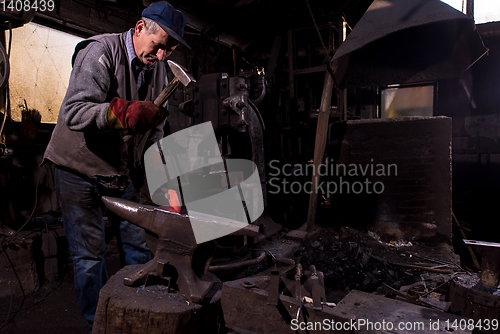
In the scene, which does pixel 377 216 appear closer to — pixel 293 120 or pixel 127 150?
pixel 293 120

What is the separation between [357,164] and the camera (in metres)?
4.17

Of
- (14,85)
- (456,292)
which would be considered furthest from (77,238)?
(14,85)

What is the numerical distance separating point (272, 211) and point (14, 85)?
4053 mm

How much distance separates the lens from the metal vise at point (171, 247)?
53.0 inches

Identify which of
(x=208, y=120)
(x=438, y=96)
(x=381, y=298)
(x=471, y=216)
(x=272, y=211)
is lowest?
(x=471, y=216)

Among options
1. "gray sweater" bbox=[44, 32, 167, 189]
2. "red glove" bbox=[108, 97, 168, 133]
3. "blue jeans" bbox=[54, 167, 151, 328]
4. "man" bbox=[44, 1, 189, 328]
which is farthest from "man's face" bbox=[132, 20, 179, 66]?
"blue jeans" bbox=[54, 167, 151, 328]

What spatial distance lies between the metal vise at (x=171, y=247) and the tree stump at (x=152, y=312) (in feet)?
0.17

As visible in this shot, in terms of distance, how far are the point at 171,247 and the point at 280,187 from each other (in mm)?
3832

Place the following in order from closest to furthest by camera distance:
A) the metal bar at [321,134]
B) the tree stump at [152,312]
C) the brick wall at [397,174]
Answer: the tree stump at [152,312] → the brick wall at [397,174] → the metal bar at [321,134]

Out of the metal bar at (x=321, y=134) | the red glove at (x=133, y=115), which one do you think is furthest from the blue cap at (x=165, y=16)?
the metal bar at (x=321, y=134)

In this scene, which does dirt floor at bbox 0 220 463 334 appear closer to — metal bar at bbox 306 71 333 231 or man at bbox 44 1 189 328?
metal bar at bbox 306 71 333 231

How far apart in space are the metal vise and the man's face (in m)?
0.94

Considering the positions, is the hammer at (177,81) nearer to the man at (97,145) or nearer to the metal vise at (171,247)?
the man at (97,145)

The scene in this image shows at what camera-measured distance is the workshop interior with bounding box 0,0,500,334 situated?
134 cm
